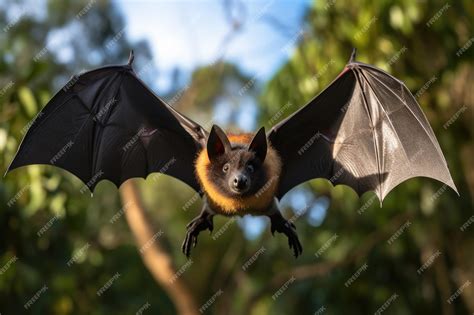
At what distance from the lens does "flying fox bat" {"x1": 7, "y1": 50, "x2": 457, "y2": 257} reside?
550 cm

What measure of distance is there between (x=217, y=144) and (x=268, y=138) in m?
0.70

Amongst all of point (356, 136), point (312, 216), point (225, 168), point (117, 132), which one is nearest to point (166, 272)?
point (312, 216)

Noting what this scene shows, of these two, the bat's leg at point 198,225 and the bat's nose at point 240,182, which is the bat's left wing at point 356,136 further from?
the bat's nose at point 240,182

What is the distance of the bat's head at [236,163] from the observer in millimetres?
4891

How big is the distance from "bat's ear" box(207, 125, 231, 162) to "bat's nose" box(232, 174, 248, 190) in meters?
0.32

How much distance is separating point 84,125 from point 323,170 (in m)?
1.99

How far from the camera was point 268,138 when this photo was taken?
18.6ft

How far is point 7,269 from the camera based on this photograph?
8.17 m

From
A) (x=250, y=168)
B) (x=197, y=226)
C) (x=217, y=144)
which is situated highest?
(x=217, y=144)

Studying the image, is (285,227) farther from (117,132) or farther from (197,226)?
(117,132)

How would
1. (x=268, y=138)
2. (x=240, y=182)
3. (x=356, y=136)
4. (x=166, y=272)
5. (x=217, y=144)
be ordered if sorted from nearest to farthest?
(x=240, y=182) → (x=217, y=144) → (x=268, y=138) → (x=356, y=136) → (x=166, y=272)

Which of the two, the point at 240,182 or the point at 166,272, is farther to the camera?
the point at 166,272

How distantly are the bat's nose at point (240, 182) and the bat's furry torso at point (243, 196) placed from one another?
0.64 ft

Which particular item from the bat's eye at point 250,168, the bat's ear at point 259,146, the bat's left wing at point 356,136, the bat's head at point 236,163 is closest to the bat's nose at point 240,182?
the bat's head at point 236,163
